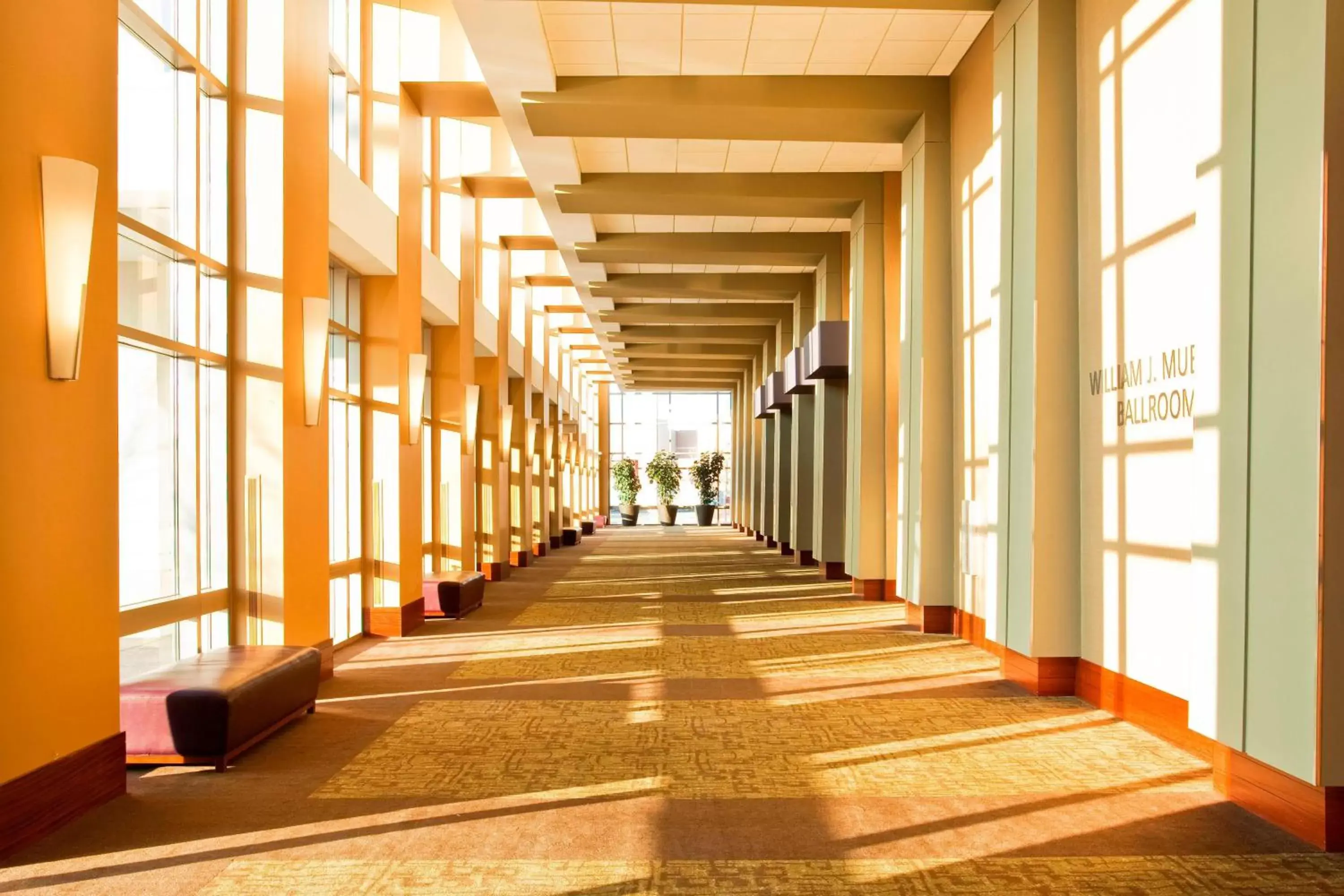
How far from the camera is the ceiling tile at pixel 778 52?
33.1 feet

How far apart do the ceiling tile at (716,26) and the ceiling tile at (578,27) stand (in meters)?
0.68

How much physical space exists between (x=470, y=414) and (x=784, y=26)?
744 centimetres

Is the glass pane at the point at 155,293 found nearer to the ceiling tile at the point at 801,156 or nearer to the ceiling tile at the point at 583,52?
the ceiling tile at the point at 583,52

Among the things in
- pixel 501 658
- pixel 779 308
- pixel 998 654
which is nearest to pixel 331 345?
pixel 501 658

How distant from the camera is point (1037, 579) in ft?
25.9

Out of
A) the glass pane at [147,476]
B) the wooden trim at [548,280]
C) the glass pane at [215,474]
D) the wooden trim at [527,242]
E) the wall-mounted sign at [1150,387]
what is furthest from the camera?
the wooden trim at [548,280]

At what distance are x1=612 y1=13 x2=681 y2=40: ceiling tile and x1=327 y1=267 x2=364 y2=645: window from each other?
3.71 meters

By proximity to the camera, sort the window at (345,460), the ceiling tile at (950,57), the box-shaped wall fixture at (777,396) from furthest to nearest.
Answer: the box-shaped wall fixture at (777,396) → the window at (345,460) → the ceiling tile at (950,57)

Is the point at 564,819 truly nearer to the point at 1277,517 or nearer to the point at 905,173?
the point at 1277,517

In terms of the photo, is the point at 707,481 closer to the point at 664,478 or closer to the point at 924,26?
the point at 664,478

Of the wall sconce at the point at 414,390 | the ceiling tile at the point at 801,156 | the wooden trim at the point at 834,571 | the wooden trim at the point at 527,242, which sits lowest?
the wooden trim at the point at 834,571

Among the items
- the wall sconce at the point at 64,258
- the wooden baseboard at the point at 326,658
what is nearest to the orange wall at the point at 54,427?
the wall sconce at the point at 64,258

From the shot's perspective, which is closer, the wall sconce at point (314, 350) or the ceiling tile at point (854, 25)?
the wall sconce at point (314, 350)

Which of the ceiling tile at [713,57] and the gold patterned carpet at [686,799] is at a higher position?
the ceiling tile at [713,57]
